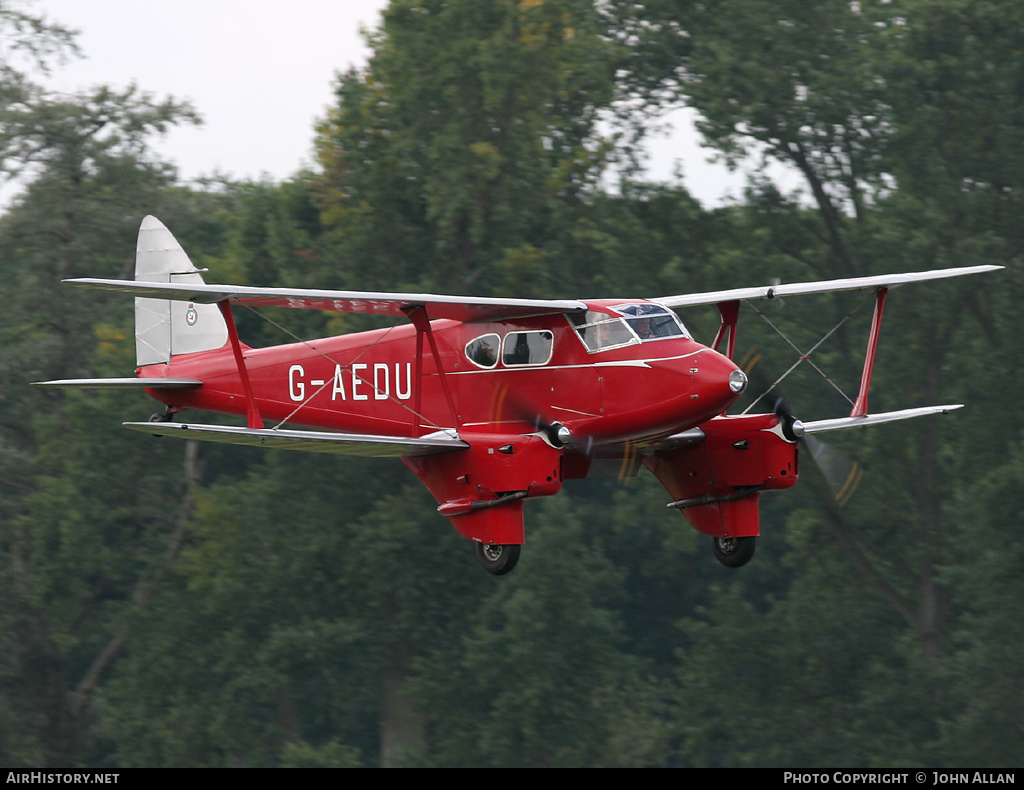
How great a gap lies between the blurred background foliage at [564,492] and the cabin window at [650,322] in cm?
2065

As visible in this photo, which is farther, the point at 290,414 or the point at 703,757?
the point at 703,757

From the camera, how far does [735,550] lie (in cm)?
1877

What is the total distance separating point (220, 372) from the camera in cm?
2111

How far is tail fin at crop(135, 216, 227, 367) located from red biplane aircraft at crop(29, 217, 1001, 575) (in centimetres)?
207

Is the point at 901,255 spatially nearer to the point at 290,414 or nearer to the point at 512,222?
the point at 512,222

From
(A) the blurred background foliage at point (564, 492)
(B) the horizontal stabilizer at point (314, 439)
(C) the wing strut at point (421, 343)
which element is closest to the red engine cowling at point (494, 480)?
(B) the horizontal stabilizer at point (314, 439)

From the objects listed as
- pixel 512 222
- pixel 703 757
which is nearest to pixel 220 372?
pixel 512 222

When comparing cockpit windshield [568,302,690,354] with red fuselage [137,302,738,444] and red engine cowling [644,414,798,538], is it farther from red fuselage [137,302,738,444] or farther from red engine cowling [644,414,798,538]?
red engine cowling [644,414,798,538]

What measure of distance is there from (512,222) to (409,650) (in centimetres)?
1391

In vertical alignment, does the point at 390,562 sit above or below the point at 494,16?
below

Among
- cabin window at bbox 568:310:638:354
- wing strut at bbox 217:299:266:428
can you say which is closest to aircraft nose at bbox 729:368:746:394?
cabin window at bbox 568:310:638:354

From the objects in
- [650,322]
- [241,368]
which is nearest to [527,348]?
[650,322]

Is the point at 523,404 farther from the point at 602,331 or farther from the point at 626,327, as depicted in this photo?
the point at 626,327

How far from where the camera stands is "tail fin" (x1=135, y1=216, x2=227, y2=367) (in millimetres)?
22312
